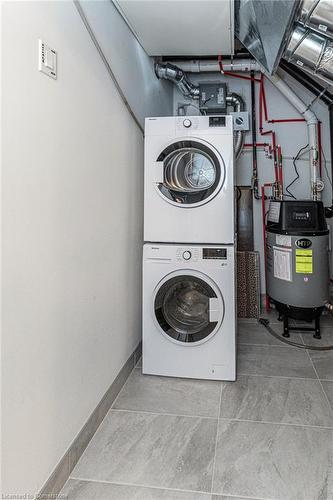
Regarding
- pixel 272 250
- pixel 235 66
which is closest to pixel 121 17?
pixel 235 66

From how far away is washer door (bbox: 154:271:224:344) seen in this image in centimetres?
198

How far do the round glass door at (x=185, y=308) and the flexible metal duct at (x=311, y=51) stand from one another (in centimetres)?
156

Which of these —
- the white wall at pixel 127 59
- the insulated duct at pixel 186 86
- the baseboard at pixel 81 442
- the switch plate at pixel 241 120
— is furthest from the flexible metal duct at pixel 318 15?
the baseboard at pixel 81 442

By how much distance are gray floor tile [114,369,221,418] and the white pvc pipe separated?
2.32m

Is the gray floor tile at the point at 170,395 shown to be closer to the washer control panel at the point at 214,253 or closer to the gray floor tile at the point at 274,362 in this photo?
the gray floor tile at the point at 274,362

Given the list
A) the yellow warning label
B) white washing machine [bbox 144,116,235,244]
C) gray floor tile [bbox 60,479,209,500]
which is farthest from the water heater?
gray floor tile [bbox 60,479,209,500]

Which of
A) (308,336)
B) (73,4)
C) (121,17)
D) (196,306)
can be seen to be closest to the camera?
(73,4)

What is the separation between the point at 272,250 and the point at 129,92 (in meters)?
1.80

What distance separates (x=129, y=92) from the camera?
6.83 ft

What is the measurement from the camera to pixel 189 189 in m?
2.10

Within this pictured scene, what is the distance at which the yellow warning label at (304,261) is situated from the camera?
2.59 metres

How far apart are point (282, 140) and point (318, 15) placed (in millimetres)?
1969

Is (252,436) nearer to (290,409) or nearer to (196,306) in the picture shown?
(290,409)

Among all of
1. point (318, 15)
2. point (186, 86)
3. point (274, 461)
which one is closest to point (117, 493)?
point (274, 461)
